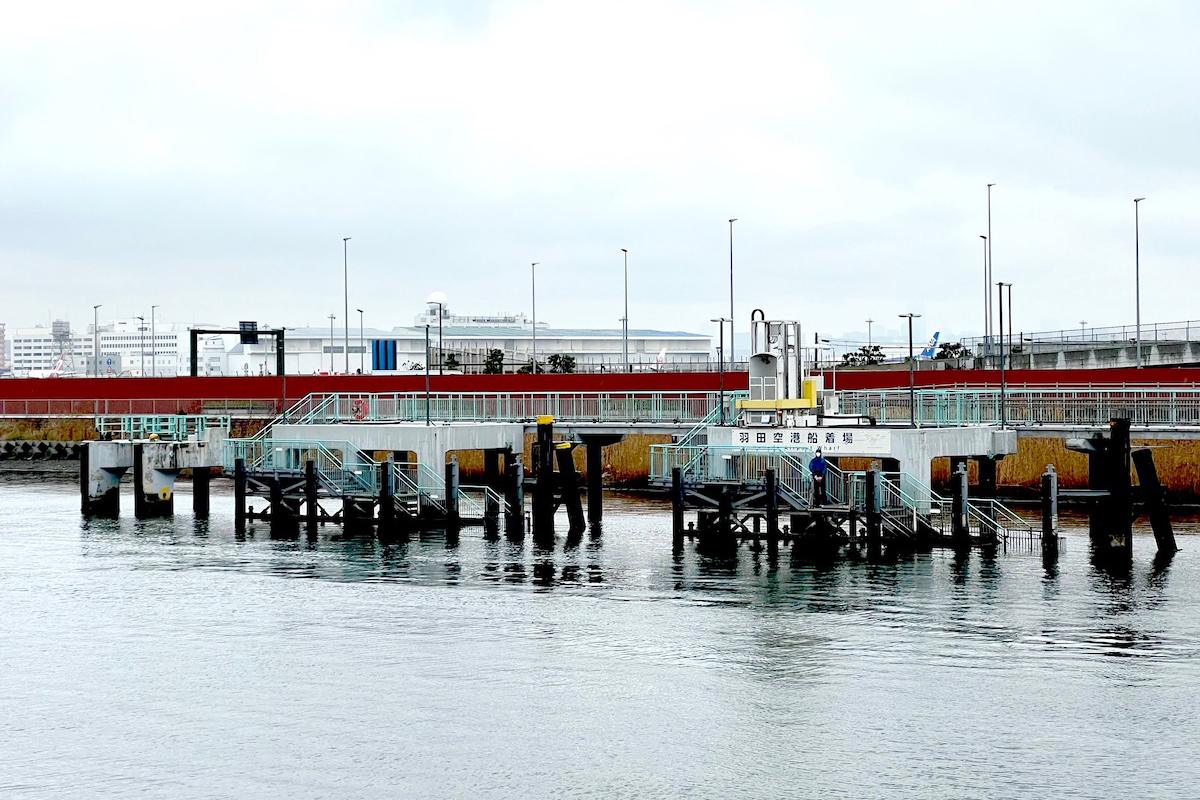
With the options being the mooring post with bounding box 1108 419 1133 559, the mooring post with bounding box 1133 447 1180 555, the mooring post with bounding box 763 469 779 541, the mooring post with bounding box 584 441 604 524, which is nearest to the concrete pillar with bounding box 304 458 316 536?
the mooring post with bounding box 584 441 604 524

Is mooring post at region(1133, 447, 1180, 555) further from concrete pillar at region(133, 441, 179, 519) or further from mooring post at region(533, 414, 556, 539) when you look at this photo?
concrete pillar at region(133, 441, 179, 519)

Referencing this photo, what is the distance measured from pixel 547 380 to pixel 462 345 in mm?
99268

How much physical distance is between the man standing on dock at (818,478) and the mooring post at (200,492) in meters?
30.5

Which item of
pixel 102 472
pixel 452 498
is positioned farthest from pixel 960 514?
pixel 102 472

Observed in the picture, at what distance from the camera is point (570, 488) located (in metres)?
61.4

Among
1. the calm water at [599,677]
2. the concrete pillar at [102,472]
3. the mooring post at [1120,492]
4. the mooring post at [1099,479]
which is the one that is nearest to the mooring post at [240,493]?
the calm water at [599,677]

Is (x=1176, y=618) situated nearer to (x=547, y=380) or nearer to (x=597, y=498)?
(x=597, y=498)

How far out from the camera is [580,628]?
135 ft

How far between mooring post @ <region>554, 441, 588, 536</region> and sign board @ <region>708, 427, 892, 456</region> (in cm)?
731

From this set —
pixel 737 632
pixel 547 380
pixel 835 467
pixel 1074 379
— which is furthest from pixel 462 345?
pixel 737 632

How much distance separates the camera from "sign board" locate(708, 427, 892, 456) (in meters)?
53.3

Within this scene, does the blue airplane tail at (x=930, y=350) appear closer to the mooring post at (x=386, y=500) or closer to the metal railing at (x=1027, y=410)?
the metal railing at (x=1027, y=410)

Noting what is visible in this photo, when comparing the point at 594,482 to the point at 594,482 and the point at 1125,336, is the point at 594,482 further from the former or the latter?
the point at 1125,336

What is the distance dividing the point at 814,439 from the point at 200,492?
1222 inches
